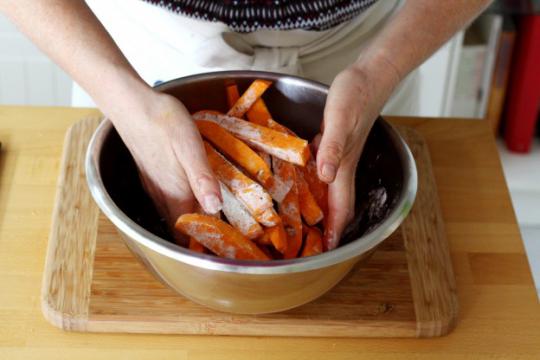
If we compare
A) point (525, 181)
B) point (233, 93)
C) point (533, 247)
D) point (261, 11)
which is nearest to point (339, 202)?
point (233, 93)

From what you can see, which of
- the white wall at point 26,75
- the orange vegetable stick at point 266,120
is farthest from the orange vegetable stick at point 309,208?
the white wall at point 26,75

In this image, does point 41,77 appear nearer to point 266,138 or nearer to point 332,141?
point 266,138

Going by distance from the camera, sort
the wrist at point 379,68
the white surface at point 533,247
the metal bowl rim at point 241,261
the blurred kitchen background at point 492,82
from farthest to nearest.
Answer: the blurred kitchen background at point 492,82, the white surface at point 533,247, the wrist at point 379,68, the metal bowl rim at point 241,261

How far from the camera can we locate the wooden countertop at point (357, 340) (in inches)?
41.0

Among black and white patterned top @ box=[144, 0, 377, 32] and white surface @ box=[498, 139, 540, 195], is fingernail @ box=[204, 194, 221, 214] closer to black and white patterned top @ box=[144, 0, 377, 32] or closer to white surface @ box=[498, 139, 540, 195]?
black and white patterned top @ box=[144, 0, 377, 32]

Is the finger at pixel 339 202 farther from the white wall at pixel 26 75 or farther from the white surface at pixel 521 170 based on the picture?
the white wall at pixel 26 75

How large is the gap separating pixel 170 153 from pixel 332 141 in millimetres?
213

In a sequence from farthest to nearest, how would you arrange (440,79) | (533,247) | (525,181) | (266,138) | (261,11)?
(525,181) < (440,79) < (533,247) < (261,11) < (266,138)

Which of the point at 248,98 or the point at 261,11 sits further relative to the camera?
the point at 261,11

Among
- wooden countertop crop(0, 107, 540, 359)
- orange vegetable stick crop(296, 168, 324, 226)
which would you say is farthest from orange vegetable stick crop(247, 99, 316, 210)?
wooden countertop crop(0, 107, 540, 359)

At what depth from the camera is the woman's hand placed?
0.96 meters

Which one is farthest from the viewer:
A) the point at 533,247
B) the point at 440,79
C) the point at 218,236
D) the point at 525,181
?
the point at 525,181

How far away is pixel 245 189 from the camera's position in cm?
103

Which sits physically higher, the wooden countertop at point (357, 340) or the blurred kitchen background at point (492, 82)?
the wooden countertop at point (357, 340)
